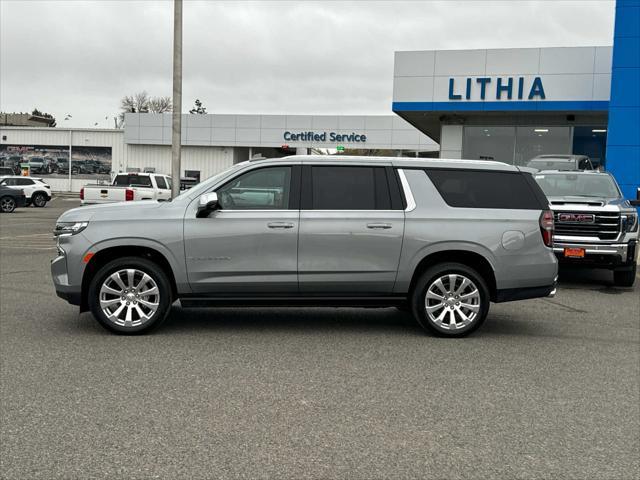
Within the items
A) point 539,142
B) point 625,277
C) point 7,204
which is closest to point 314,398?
point 625,277

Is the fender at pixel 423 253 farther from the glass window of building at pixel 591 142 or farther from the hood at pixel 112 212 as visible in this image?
the glass window of building at pixel 591 142

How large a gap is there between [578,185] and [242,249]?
8.25 m

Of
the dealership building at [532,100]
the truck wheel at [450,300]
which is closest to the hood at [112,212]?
the truck wheel at [450,300]

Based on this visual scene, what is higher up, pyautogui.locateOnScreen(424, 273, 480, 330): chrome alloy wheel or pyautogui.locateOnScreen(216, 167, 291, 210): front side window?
pyautogui.locateOnScreen(216, 167, 291, 210): front side window

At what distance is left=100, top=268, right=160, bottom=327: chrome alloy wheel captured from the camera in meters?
7.48

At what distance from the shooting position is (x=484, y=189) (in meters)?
7.97

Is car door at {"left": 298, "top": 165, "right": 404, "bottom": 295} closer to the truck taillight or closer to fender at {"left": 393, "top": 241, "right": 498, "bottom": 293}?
fender at {"left": 393, "top": 241, "right": 498, "bottom": 293}

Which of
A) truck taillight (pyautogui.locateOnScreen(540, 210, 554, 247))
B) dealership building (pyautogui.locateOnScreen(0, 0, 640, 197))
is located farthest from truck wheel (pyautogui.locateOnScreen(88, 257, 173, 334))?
dealership building (pyautogui.locateOnScreen(0, 0, 640, 197))

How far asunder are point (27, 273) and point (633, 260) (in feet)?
34.3

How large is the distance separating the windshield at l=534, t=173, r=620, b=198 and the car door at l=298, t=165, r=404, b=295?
632cm

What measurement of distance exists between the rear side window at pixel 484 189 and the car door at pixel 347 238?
23.4 inches

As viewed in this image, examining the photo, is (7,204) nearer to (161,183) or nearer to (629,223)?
(161,183)

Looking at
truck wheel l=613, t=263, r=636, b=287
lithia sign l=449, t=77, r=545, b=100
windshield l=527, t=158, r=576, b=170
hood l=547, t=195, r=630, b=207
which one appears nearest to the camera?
hood l=547, t=195, r=630, b=207

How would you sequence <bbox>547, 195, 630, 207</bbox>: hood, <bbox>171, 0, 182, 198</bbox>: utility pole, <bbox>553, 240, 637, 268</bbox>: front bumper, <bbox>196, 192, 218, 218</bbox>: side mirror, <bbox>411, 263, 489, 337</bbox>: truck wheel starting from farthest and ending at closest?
<bbox>171, 0, 182, 198</bbox>: utility pole
<bbox>547, 195, 630, 207</bbox>: hood
<bbox>553, 240, 637, 268</bbox>: front bumper
<bbox>411, 263, 489, 337</bbox>: truck wheel
<bbox>196, 192, 218, 218</bbox>: side mirror
